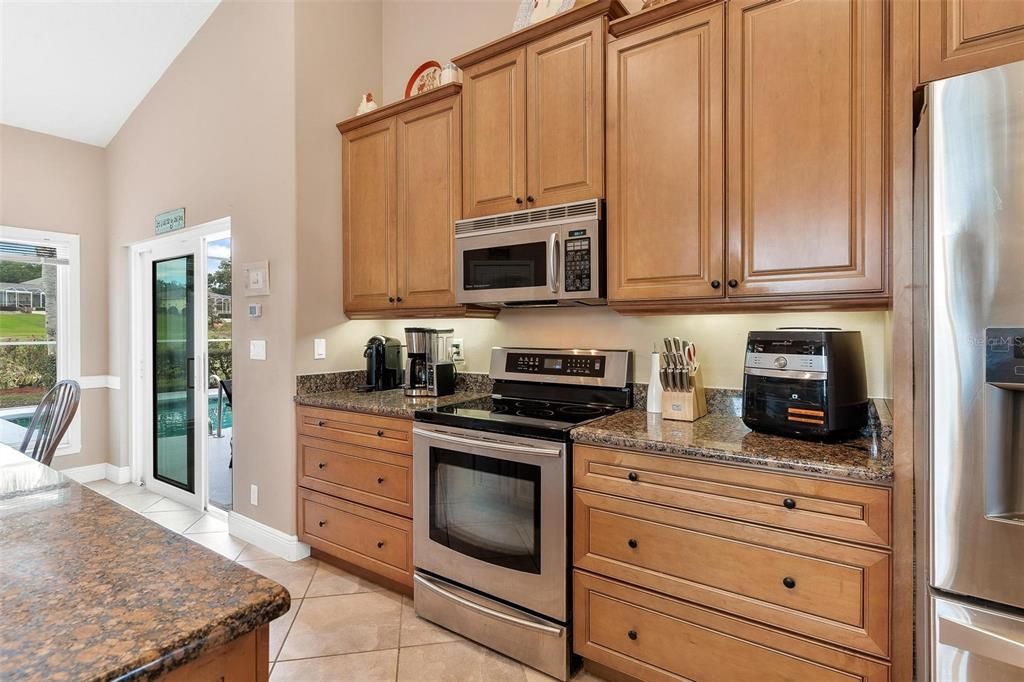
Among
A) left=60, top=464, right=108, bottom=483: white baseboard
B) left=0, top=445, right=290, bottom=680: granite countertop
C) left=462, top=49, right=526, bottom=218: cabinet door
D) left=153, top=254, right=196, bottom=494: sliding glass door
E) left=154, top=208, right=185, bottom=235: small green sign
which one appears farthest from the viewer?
left=60, top=464, right=108, bottom=483: white baseboard

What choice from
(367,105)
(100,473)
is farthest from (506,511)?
(100,473)

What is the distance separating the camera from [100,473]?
15.2 ft

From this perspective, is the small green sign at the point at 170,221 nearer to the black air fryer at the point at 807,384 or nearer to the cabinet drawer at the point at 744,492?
the cabinet drawer at the point at 744,492

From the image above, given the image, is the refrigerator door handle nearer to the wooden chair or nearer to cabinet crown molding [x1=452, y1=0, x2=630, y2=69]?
cabinet crown molding [x1=452, y1=0, x2=630, y2=69]

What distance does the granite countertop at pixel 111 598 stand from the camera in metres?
0.56

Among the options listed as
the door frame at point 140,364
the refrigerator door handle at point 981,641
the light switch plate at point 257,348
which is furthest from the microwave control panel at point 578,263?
the door frame at point 140,364

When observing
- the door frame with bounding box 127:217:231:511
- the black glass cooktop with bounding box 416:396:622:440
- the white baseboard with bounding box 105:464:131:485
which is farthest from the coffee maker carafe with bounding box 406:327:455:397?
the white baseboard with bounding box 105:464:131:485

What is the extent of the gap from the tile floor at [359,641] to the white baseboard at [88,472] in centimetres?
272

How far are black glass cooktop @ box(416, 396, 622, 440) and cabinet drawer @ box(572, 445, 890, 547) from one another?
17cm

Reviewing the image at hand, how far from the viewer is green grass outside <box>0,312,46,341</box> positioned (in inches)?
162

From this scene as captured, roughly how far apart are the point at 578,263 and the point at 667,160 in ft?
1.75

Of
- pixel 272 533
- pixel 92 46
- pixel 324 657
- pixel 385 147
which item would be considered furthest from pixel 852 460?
pixel 92 46

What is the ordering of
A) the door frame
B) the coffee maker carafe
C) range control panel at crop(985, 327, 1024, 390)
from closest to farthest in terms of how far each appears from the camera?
range control panel at crop(985, 327, 1024, 390) → the coffee maker carafe → the door frame

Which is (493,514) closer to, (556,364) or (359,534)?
(556,364)
